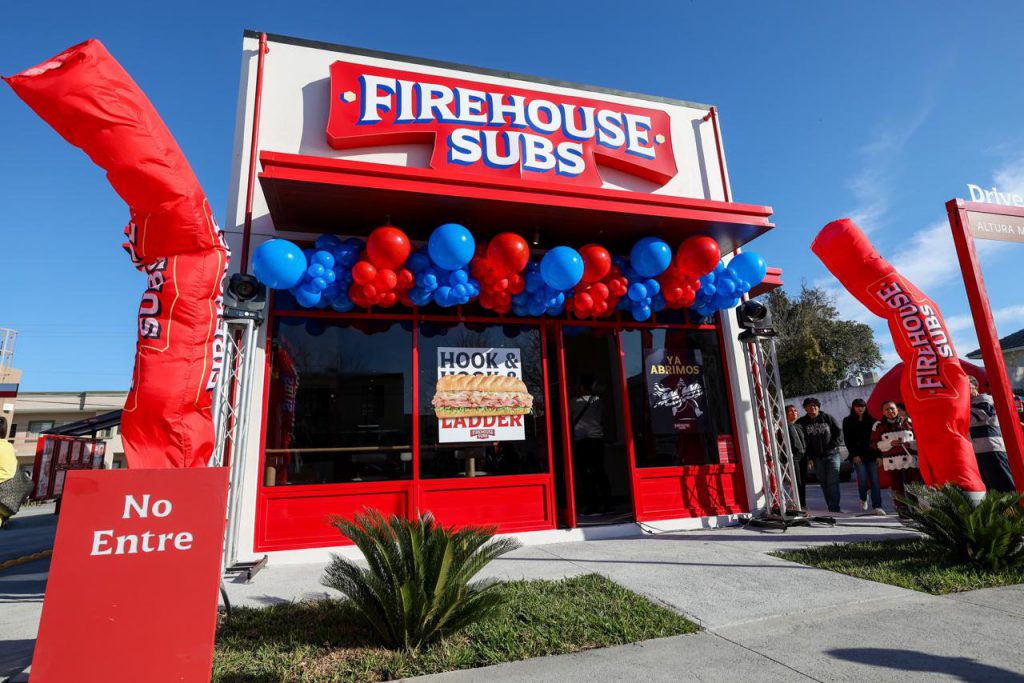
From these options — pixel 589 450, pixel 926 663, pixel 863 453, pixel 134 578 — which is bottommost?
pixel 926 663

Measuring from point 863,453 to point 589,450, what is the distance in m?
4.55

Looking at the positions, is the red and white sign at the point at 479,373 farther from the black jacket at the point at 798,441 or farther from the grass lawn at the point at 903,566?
the black jacket at the point at 798,441

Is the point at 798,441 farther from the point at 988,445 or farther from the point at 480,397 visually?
the point at 480,397

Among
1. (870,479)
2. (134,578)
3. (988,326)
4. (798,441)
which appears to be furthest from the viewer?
(798,441)

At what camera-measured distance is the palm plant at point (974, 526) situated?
14.9 feet

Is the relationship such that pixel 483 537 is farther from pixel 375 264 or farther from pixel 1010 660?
pixel 375 264

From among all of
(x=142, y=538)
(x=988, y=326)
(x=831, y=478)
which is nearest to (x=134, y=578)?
(x=142, y=538)

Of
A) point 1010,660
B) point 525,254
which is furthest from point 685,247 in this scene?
point 1010,660

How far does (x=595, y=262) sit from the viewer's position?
6.56 m

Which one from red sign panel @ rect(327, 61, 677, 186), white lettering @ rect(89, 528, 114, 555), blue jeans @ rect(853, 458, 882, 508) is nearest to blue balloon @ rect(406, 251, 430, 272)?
red sign panel @ rect(327, 61, 677, 186)

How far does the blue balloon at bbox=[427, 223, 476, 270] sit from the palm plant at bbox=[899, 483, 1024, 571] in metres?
5.11

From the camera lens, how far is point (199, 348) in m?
4.74

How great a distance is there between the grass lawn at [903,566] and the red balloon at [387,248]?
518 cm

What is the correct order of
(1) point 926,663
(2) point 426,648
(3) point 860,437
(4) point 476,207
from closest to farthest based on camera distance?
(1) point 926,663 < (2) point 426,648 < (4) point 476,207 < (3) point 860,437
